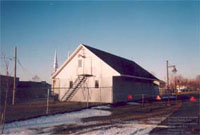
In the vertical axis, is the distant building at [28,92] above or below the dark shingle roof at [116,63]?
below

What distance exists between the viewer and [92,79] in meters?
26.7

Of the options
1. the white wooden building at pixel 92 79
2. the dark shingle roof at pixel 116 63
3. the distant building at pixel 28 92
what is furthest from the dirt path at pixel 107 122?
the distant building at pixel 28 92

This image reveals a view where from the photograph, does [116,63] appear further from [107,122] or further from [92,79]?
[107,122]

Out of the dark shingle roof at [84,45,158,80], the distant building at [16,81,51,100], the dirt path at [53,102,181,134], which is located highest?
the dark shingle roof at [84,45,158,80]

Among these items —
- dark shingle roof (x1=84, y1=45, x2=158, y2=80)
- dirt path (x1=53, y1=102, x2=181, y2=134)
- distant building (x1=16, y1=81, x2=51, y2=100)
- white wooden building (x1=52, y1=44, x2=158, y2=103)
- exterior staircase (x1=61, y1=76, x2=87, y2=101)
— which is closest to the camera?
dirt path (x1=53, y1=102, x2=181, y2=134)

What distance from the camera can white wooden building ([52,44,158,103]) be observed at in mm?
25375

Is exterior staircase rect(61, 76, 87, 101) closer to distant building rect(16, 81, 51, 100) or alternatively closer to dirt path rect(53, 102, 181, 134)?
dirt path rect(53, 102, 181, 134)

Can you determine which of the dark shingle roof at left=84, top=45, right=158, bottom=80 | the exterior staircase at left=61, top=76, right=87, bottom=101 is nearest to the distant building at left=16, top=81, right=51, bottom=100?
the exterior staircase at left=61, top=76, right=87, bottom=101

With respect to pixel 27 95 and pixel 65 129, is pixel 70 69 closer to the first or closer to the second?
pixel 27 95

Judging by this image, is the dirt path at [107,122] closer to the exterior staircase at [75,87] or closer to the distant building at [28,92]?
the exterior staircase at [75,87]

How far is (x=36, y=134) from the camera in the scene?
903cm

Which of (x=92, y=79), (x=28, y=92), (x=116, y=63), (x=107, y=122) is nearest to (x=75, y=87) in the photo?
(x=92, y=79)

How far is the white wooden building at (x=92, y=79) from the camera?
83.3 feet

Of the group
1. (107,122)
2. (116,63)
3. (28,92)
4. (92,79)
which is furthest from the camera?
(28,92)
